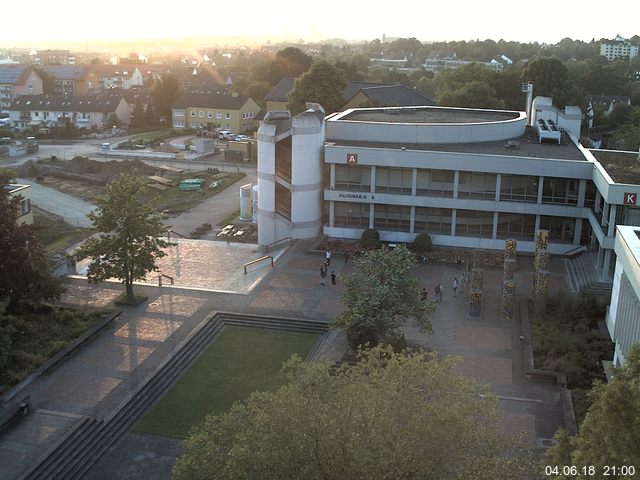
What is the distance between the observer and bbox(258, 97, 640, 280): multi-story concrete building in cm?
4356

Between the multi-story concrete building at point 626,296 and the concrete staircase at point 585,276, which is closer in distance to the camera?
the multi-story concrete building at point 626,296

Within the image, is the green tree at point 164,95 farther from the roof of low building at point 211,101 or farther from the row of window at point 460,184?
the row of window at point 460,184

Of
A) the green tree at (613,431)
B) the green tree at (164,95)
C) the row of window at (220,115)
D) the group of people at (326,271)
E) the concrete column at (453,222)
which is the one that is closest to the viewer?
the green tree at (613,431)

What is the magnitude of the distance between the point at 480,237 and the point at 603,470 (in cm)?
3193

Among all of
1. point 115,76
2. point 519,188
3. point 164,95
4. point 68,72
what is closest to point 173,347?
point 519,188

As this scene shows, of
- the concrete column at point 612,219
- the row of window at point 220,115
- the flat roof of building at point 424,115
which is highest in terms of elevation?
the flat roof of building at point 424,115

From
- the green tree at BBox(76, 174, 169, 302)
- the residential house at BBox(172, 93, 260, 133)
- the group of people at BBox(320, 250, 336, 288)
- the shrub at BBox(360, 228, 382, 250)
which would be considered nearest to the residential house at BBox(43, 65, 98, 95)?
the residential house at BBox(172, 93, 260, 133)

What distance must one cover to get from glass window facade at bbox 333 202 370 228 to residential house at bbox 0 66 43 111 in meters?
106

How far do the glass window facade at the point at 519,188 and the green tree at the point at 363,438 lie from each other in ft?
94.3

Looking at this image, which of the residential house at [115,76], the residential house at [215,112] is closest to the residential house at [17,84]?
the residential house at [115,76]

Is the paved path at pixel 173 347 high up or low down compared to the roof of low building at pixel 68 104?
down

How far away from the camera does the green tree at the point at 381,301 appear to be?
2959cm

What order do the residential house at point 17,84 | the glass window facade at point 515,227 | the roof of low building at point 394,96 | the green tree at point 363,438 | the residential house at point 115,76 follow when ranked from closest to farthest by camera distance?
the green tree at point 363,438
the glass window facade at point 515,227
the roof of low building at point 394,96
the residential house at point 17,84
the residential house at point 115,76

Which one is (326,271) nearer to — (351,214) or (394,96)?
(351,214)
